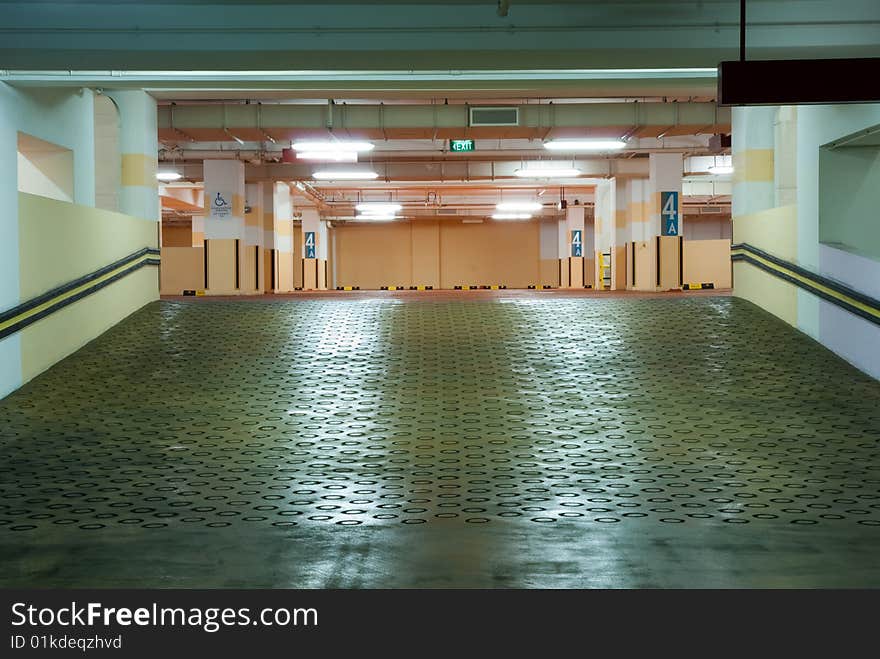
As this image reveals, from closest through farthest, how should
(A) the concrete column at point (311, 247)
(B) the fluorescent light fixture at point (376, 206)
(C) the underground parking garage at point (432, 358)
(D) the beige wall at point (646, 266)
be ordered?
1. (C) the underground parking garage at point (432, 358)
2. (D) the beige wall at point (646, 266)
3. (B) the fluorescent light fixture at point (376, 206)
4. (A) the concrete column at point (311, 247)

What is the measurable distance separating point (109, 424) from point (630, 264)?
826 inches

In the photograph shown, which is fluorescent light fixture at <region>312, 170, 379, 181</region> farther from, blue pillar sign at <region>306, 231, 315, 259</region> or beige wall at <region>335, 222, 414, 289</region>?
beige wall at <region>335, 222, 414, 289</region>

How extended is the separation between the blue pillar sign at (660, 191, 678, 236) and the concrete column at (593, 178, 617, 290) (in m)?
3.68

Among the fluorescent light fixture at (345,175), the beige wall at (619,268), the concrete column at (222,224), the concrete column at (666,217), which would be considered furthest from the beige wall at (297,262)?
the concrete column at (666,217)

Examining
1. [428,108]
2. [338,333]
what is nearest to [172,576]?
[338,333]

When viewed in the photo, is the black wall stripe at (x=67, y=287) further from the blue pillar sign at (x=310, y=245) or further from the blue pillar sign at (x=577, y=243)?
the blue pillar sign at (x=577, y=243)

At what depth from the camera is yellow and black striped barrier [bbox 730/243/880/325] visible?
1029 centimetres

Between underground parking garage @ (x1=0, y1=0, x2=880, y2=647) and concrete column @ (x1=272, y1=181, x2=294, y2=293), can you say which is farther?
concrete column @ (x1=272, y1=181, x2=294, y2=293)

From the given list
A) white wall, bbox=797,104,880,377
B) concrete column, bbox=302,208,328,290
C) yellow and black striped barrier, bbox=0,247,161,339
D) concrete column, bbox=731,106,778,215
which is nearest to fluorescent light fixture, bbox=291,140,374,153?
yellow and black striped barrier, bbox=0,247,161,339

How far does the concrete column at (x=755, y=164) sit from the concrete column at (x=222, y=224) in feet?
42.8

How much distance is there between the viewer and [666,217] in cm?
2538

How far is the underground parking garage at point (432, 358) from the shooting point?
17.5 ft

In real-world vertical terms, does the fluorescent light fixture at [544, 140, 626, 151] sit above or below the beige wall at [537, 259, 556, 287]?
above

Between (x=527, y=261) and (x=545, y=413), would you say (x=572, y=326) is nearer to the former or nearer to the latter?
(x=545, y=413)
